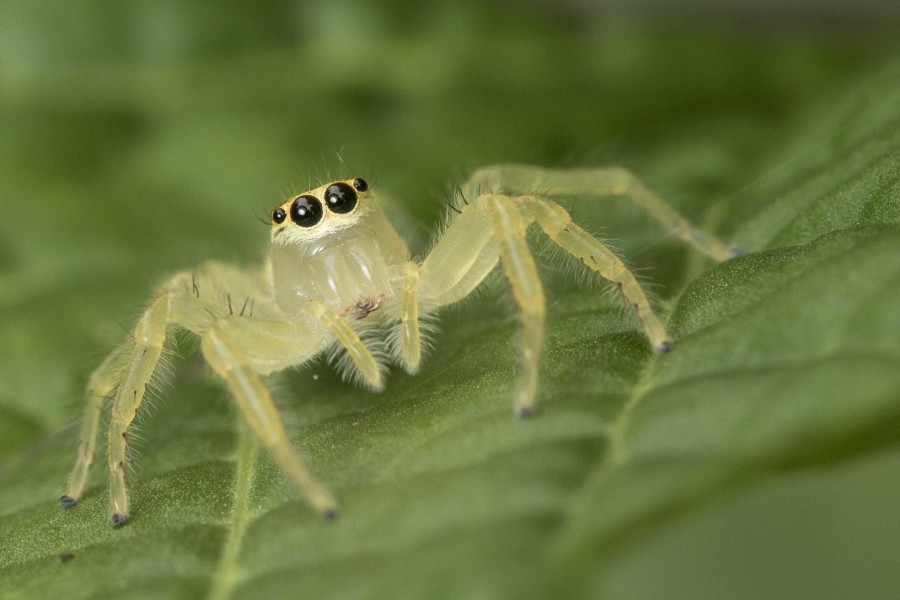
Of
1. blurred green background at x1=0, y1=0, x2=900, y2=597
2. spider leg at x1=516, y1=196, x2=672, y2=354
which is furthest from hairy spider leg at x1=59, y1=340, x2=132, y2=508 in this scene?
spider leg at x1=516, y1=196, x2=672, y2=354

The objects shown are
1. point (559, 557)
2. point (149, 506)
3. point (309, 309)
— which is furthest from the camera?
point (309, 309)

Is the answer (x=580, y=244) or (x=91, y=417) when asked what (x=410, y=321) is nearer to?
(x=580, y=244)

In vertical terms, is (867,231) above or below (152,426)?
above

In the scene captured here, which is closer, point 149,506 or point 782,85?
point 149,506

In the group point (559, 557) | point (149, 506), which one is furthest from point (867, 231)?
point (149, 506)

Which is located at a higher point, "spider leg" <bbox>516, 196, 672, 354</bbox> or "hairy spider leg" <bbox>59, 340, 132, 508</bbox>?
"spider leg" <bbox>516, 196, 672, 354</bbox>

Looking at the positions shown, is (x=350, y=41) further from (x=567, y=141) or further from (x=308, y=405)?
(x=308, y=405)

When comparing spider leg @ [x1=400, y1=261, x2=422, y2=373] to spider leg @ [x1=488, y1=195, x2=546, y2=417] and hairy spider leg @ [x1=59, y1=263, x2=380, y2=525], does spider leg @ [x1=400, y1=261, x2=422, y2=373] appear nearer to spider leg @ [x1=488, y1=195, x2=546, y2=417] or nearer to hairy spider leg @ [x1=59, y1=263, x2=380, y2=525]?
hairy spider leg @ [x1=59, y1=263, x2=380, y2=525]
